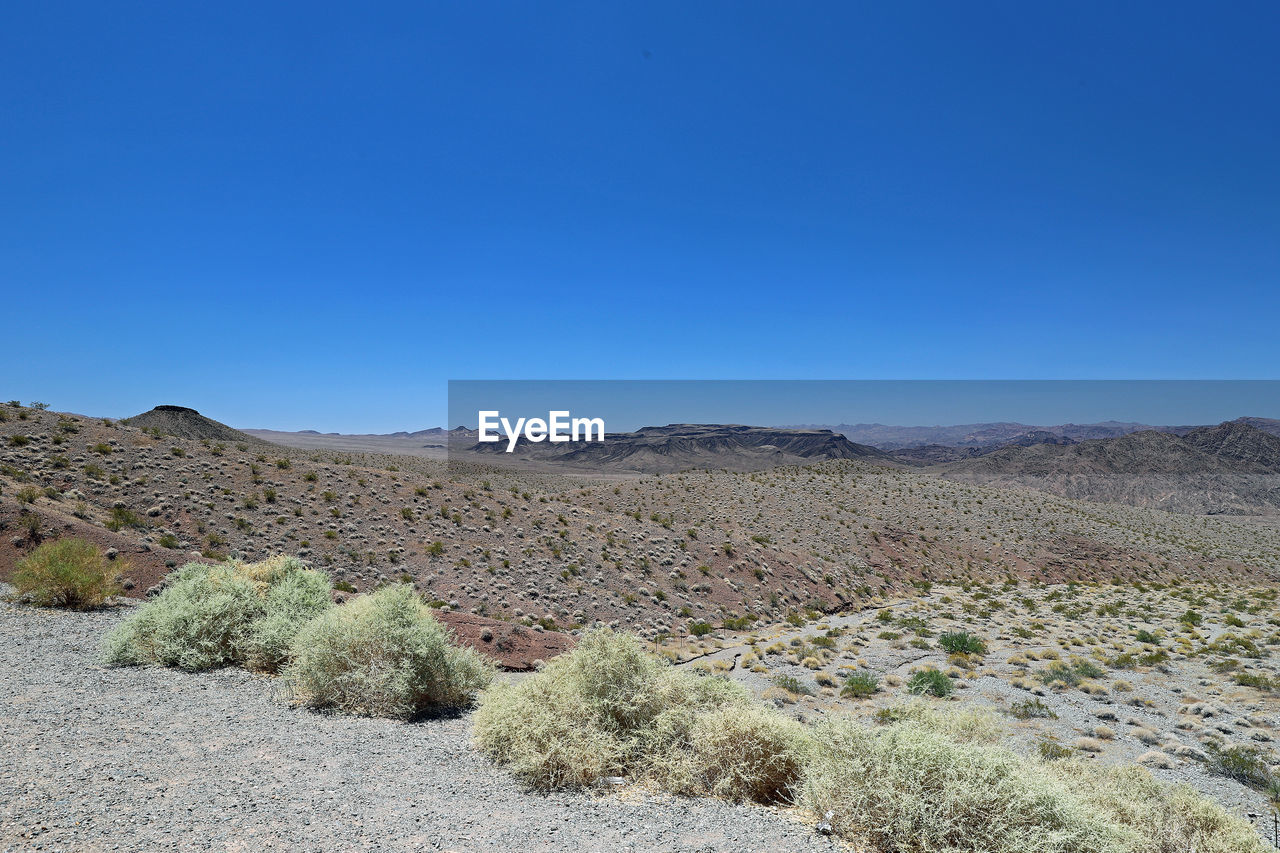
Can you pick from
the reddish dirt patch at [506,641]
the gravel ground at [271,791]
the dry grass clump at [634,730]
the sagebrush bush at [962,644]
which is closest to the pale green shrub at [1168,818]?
the dry grass clump at [634,730]

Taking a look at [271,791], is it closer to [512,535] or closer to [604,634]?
[604,634]

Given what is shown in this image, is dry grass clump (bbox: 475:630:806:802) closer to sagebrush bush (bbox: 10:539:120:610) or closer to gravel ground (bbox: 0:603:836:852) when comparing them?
gravel ground (bbox: 0:603:836:852)

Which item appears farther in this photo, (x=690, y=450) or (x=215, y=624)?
(x=690, y=450)

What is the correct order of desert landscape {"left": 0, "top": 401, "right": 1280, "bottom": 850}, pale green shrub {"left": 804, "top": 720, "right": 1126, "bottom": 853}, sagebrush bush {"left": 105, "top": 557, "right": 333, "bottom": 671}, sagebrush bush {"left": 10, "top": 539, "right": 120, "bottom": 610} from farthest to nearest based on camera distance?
sagebrush bush {"left": 10, "top": 539, "right": 120, "bottom": 610}, sagebrush bush {"left": 105, "top": 557, "right": 333, "bottom": 671}, desert landscape {"left": 0, "top": 401, "right": 1280, "bottom": 850}, pale green shrub {"left": 804, "top": 720, "right": 1126, "bottom": 853}

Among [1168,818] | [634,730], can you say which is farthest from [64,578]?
[1168,818]

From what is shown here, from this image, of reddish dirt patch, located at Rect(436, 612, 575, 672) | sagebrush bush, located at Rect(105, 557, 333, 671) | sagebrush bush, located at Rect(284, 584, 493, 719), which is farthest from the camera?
reddish dirt patch, located at Rect(436, 612, 575, 672)

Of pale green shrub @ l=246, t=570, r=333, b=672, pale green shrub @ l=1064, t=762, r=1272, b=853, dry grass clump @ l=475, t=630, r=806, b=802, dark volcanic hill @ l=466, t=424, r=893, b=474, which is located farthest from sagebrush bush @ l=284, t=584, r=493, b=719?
dark volcanic hill @ l=466, t=424, r=893, b=474

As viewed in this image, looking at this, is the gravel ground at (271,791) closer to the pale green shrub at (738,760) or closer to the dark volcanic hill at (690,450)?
the pale green shrub at (738,760)
